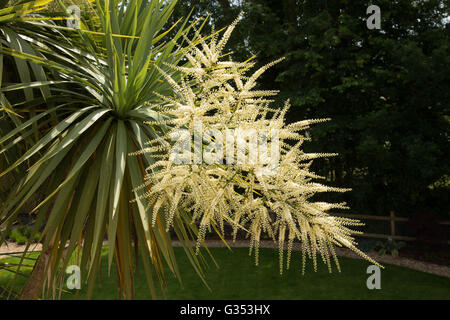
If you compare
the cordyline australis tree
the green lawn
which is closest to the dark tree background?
the green lawn

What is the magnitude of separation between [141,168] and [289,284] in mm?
5775

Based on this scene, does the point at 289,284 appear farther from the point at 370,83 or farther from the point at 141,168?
the point at 141,168

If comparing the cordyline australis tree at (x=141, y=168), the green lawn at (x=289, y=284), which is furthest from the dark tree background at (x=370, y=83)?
the cordyline australis tree at (x=141, y=168)

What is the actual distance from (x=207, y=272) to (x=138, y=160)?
629 cm

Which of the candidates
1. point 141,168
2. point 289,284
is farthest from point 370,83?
point 141,168

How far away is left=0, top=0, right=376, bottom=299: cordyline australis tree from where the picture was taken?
4.66 ft

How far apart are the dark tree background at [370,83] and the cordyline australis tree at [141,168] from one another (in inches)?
275

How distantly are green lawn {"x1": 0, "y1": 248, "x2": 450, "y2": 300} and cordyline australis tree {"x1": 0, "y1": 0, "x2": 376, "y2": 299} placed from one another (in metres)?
4.69

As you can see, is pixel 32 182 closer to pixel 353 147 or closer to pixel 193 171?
pixel 193 171

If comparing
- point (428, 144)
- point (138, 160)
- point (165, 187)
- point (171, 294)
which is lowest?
point (171, 294)

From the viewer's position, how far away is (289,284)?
7.21 meters

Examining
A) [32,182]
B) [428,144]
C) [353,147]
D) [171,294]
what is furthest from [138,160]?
[353,147]

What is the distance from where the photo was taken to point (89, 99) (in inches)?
95.7
